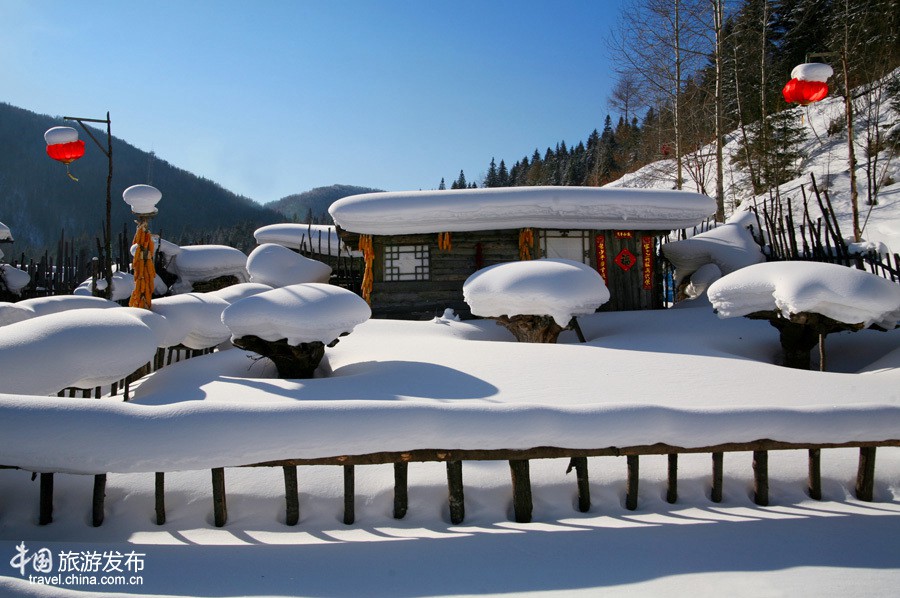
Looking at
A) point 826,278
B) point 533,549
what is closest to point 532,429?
point 533,549

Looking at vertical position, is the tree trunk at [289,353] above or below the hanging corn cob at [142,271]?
below

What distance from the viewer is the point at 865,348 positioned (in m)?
8.78

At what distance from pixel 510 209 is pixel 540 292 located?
151 inches

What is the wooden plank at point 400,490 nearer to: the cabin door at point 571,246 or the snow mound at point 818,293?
the snow mound at point 818,293

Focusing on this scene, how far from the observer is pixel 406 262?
13.9 meters

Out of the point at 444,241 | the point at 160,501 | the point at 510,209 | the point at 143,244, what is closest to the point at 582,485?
the point at 160,501

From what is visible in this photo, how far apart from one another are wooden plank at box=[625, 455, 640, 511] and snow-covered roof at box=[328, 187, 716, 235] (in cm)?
873

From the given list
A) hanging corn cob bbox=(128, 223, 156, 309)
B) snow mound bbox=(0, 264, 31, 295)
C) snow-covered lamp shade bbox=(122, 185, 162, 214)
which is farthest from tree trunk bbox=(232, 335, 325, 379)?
snow mound bbox=(0, 264, 31, 295)

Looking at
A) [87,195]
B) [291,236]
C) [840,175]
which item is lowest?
[291,236]

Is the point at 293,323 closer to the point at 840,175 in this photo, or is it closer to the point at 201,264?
the point at 201,264

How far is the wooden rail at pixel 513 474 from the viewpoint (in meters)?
3.77

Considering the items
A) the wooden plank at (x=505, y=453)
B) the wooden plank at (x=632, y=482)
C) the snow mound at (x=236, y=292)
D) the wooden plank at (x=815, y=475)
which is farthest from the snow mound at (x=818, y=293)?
the snow mound at (x=236, y=292)

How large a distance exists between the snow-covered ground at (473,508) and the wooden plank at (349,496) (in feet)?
0.31

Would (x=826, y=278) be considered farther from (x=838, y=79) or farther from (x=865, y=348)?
(x=838, y=79)
